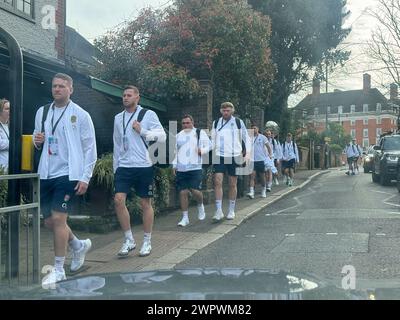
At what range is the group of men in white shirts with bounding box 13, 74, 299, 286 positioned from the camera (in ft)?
16.7

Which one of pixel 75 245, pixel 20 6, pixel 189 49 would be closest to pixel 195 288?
pixel 75 245

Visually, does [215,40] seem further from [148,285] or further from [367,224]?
[148,285]

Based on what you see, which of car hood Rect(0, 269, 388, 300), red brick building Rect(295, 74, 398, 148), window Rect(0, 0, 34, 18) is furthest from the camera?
red brick building Rect(295, 74, 398, 148)

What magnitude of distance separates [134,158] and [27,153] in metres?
1.70

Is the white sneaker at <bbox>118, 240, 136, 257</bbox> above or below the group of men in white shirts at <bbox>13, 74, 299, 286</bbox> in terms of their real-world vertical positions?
below

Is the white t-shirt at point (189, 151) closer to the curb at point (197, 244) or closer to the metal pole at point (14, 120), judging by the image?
the curb at point (197, 244)

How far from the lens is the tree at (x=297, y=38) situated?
74.7 ft

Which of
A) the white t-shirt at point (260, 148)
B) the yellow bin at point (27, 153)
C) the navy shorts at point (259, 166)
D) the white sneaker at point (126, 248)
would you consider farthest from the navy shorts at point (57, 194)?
the white t-shirt at point (260, 148)

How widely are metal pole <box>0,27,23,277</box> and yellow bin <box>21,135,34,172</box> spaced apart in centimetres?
11

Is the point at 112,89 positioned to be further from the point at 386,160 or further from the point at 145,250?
the point at 386,160

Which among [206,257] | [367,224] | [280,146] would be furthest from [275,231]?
[280,146]

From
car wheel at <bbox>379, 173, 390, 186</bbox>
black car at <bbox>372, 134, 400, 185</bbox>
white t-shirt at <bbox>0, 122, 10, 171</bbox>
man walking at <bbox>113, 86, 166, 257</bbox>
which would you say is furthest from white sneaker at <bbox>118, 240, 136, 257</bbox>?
car wheel at <bbox>379, 173, 390, 186</bbox>

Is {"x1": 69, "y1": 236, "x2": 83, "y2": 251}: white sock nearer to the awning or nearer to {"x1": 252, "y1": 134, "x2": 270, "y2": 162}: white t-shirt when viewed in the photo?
the awning

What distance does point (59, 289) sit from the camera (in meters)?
2.73
